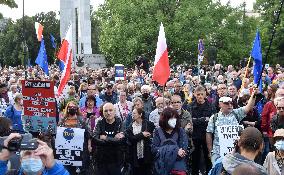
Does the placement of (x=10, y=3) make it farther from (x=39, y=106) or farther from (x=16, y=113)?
(x=39, y=106)

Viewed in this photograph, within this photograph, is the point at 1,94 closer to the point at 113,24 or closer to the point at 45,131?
the point at 45,131

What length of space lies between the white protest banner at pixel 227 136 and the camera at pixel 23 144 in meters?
4.26

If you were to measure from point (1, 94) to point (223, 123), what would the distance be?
20.2 ft

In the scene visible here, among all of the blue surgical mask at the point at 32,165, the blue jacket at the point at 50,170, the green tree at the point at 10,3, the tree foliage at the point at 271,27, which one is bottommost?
the blue jacket at the point at 50,170

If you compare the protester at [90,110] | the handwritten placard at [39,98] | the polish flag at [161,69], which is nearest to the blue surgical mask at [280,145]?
the handwritten placard at [39,98]

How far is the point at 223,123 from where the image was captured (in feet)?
26.5

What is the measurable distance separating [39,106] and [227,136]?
3.14 m

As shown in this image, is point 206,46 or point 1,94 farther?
point 206,46

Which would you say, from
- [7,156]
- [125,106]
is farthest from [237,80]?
[7,156]

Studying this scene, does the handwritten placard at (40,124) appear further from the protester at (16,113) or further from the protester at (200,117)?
the protester at (200,117)

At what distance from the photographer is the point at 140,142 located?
8578 mm

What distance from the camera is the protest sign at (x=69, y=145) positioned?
27.3 ft

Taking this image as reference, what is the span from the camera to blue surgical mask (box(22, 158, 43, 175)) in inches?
153

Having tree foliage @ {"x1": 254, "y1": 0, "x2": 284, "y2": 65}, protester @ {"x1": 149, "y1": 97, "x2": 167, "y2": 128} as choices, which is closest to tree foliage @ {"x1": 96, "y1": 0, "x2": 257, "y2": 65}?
tree foliage @ {"x1": 254, "y1": 0, "x2": 284, "y2": 65}
